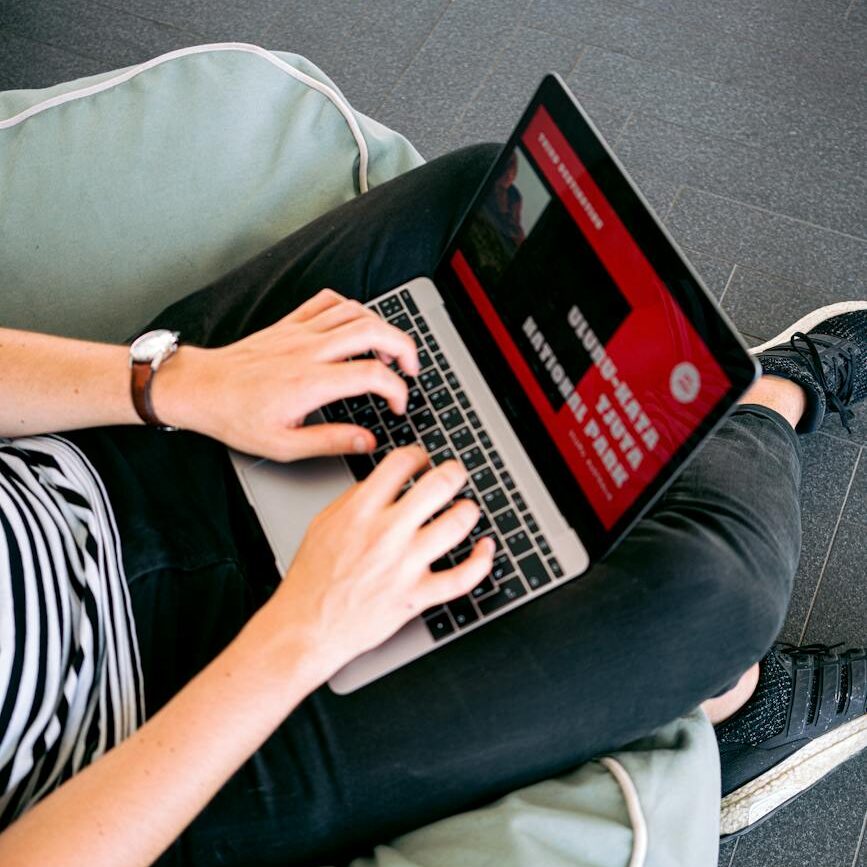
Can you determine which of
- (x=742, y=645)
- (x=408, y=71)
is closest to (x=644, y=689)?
(x=742, y=645)

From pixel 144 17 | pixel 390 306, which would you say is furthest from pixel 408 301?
pixel 144 17

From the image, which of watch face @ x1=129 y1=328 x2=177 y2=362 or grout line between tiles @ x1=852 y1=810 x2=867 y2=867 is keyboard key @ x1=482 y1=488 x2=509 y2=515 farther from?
grout line between tiles @ x1=852 y1=810 x2=867 y2=867

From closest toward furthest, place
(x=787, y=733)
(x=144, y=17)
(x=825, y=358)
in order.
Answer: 1. (x=787, y=733)
2. (x=825, y=358)
3. (x=144, y=17)

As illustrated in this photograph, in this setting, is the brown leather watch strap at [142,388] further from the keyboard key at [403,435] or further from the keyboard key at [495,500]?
the keyboard key at [495,500]

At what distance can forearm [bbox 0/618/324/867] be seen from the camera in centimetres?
65

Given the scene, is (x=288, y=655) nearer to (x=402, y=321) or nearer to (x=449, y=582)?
(x=449, y=582)

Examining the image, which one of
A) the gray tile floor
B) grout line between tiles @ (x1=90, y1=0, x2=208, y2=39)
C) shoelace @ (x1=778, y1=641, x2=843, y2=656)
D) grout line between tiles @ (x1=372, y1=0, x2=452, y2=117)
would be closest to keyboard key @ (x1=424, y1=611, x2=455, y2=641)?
shoelace @ (x1=778, y1=641, x2=843, y2=656)

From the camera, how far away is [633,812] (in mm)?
816

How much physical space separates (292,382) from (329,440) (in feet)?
0.21

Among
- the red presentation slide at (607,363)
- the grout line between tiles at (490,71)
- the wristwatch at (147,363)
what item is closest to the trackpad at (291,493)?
the wristwatch at (147,363)

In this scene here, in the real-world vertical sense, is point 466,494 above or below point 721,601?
above

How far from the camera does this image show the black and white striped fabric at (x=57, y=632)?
0.71 metres

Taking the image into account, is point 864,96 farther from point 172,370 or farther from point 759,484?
point 172,370

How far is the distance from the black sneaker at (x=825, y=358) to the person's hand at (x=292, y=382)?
0.70m
